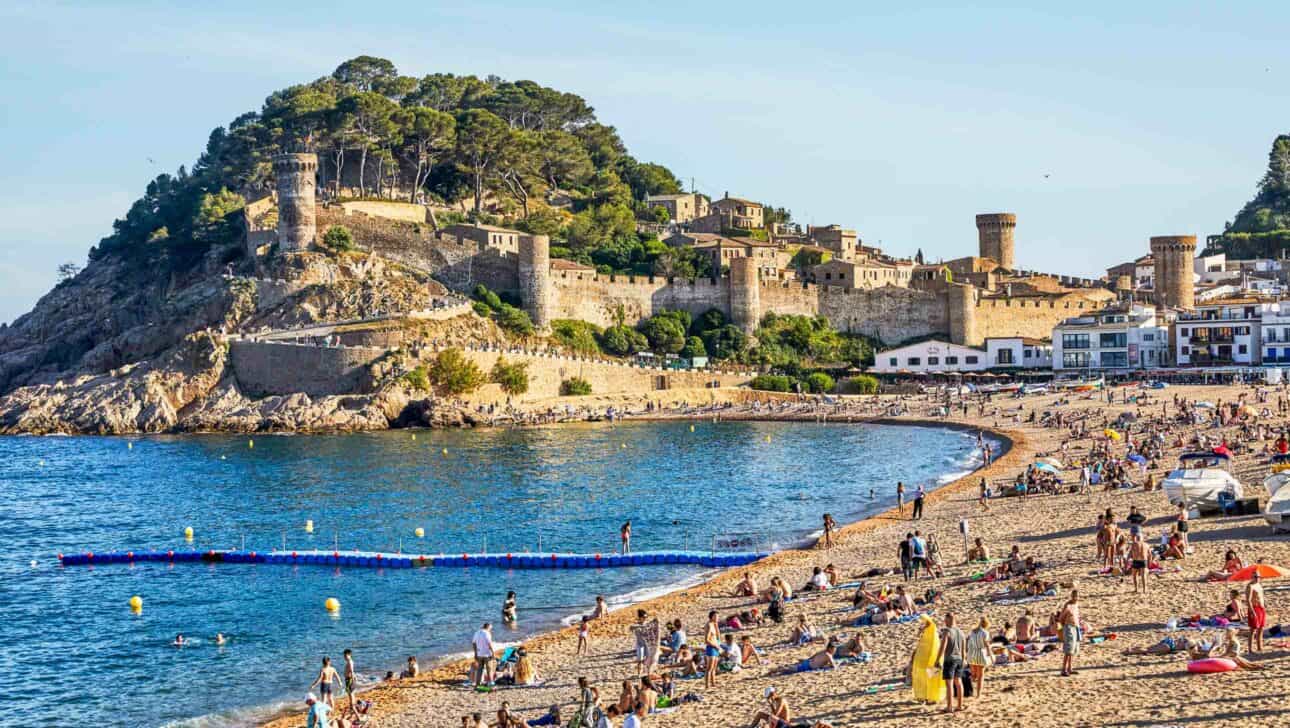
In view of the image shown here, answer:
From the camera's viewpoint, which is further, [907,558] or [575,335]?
[575,335]

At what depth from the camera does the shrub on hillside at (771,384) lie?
6519 centimetres

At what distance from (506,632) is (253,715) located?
4.59m

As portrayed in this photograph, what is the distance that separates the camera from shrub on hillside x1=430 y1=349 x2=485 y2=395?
187 feet

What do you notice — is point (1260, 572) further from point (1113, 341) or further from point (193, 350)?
point (1113, 341)

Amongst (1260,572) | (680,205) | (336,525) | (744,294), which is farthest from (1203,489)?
(680,205)

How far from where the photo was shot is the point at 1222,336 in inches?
2482

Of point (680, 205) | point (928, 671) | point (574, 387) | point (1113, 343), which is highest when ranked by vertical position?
point (680, 205)

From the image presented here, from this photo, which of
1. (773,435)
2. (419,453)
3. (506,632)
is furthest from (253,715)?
(773,435)

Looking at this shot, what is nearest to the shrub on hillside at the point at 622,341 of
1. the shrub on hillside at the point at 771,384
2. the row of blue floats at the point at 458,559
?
the shrub on hillside at the point at 771,384

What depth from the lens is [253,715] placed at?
17688 mm

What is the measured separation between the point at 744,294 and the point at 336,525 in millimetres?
39049

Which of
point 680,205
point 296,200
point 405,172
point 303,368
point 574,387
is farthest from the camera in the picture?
point 680,205

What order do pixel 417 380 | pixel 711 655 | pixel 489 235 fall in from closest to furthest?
pixel 711 655 < pixel 417 380 < pixel 489 235

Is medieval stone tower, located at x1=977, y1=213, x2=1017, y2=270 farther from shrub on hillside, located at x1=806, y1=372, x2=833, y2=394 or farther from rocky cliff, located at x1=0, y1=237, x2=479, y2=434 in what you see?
rocky cliff, located at x1=0, y1=237, x2=479, y2=434
